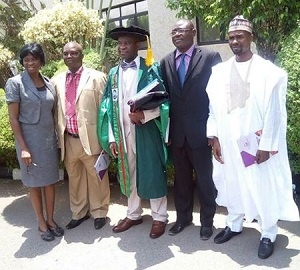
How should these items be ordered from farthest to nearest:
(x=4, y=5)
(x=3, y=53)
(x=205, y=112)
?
(x=4, y=5), (x=3, y=53), (x=205, y=112)

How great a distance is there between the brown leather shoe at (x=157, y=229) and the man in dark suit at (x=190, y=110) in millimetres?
385

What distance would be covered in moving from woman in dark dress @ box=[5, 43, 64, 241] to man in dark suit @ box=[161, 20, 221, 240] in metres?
1.16

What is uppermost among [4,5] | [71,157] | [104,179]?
[4,5]

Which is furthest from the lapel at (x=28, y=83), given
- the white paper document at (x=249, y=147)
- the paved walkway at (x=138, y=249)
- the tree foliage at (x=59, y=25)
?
the tree foliage at (x=59, y=25)

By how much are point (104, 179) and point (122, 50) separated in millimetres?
1370

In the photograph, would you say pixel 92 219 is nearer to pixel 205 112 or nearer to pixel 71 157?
pixel 71 157

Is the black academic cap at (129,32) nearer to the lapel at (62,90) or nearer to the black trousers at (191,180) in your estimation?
the lapel at (62,90)

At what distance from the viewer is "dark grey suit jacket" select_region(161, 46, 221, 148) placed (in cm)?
341

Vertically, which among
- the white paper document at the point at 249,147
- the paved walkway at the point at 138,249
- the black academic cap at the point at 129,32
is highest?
the black academic cap at the point at 129,32

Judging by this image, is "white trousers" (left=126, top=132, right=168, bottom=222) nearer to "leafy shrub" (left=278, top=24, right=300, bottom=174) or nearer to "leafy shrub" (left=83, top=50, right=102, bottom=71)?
"leafy shrub" (left=278, top=24, right=300, bottom=174)

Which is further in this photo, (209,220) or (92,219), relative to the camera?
(92,219)

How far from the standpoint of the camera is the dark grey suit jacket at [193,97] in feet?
11.2

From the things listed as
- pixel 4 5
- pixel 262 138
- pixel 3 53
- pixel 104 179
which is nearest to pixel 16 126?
pixel 104 179

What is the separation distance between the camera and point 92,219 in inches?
169
